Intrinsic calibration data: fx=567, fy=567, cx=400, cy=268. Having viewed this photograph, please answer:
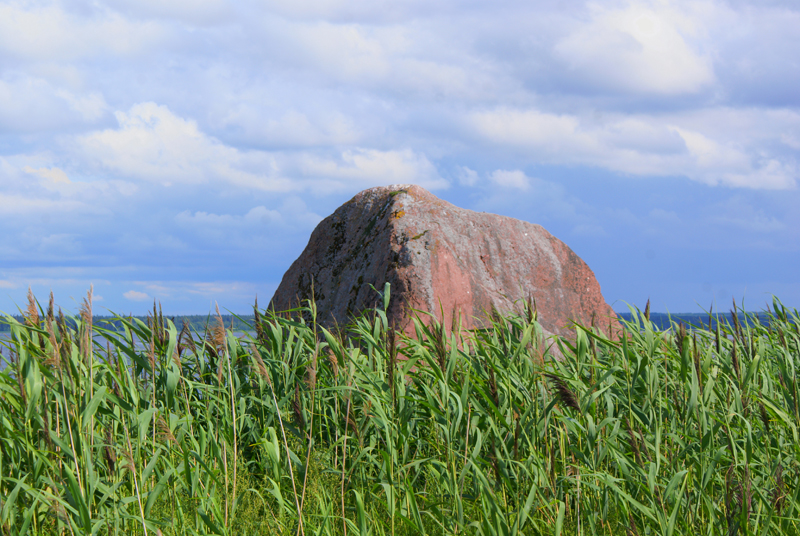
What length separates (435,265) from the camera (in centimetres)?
498

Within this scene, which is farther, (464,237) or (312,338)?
(464,237)

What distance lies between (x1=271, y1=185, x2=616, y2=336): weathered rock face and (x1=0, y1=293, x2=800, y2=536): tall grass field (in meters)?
1.53

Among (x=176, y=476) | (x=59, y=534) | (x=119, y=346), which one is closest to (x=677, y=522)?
(x=176, y=476)

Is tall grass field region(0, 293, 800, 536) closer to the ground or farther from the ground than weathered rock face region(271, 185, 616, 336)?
closer to the ground

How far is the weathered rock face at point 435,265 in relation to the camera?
4.95 m

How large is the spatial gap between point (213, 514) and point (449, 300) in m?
2.91

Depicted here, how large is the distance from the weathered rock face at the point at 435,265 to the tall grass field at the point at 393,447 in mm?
1532

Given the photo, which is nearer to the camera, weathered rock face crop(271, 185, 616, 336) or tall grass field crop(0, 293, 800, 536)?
tall grass field crop(0, 293, 800, 536)

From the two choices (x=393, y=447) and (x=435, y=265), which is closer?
(x=393, y=447)

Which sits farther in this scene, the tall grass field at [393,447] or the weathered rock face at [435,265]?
the weathered rock face at [435,265]

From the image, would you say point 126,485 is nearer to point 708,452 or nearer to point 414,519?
point 414,519

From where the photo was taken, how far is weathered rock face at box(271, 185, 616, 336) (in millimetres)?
4945

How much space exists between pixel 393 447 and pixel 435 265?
2.74 m

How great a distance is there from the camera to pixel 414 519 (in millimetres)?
2256
